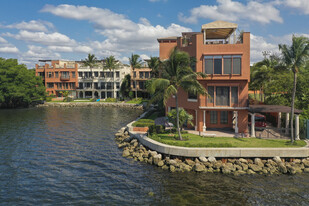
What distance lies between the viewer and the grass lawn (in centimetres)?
2423

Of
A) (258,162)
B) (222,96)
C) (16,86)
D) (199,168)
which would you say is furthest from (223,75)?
(16,86)

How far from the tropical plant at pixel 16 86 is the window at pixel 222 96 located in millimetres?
64514

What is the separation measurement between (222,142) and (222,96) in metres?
7.40

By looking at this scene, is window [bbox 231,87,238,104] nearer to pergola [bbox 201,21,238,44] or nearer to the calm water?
pergola [bbox 201,21,238,44]

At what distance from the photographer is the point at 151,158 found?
976 inches

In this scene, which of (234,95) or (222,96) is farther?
(234,95)

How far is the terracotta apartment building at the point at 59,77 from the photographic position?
9488 cm

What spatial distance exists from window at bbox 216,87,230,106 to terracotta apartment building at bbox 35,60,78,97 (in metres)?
75.9

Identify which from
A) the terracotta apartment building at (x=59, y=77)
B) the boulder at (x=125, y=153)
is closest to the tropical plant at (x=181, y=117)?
the boulder at (x=125, y=153)

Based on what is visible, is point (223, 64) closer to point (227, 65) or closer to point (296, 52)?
point (227, 65)

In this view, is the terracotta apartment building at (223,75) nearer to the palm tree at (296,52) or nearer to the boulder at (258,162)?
the palm tree at (296,52)

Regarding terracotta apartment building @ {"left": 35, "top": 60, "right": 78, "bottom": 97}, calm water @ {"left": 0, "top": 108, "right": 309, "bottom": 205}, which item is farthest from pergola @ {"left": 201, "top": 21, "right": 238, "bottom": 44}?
terracotta apartment building @ {"left": 35, "top": 60, "right": 78, "bottom": 97}

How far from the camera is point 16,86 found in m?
74.5

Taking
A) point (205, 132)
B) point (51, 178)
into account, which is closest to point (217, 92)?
point (205, 132)
